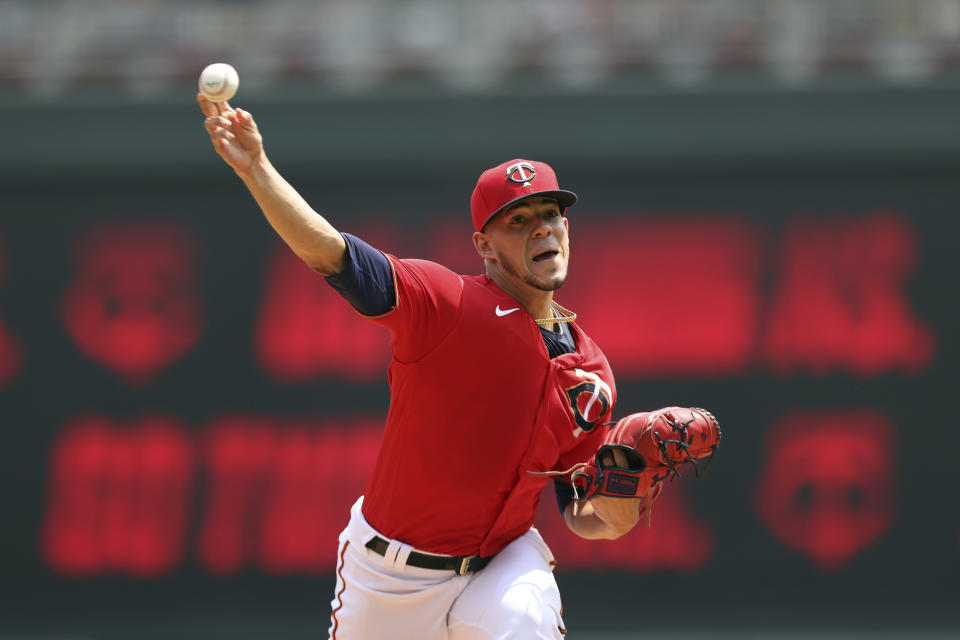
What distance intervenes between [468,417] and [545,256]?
18.9 inches

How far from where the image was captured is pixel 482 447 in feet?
9.97

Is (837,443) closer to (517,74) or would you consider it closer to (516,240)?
(517,74)

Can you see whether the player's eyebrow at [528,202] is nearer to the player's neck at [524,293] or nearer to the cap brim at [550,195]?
the cap brim at [550,195]

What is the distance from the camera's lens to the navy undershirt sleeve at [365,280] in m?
2.66

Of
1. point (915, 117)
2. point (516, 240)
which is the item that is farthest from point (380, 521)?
point (915, 117)

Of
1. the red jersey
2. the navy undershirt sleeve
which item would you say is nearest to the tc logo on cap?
the red jersey

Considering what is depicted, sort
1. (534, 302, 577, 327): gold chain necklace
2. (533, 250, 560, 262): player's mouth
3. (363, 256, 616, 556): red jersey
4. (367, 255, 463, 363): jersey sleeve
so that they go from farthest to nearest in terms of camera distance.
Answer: (534, 302, 577, 327): gold chain necklace < (533, 250, 560, 262): player's mouth < (363, 256, 616, 556): red jersey < (367, 255, 463, 363): jersey sleeve

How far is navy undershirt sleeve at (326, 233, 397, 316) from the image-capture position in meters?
2.66

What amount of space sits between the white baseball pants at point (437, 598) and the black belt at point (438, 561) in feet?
0.05

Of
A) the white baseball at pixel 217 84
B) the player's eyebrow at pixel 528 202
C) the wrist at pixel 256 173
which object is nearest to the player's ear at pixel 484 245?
the player's eyebrow at pixel 528 202

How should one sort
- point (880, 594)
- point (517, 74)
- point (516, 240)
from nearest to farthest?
point (516, 240) → point (880, 594) → point (517, 74)

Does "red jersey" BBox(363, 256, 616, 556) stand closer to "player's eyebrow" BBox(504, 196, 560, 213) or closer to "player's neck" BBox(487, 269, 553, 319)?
"player's neck" BBox(487, 269, 553, 319)

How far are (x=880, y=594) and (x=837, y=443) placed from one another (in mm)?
889

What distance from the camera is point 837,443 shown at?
6598 mm
